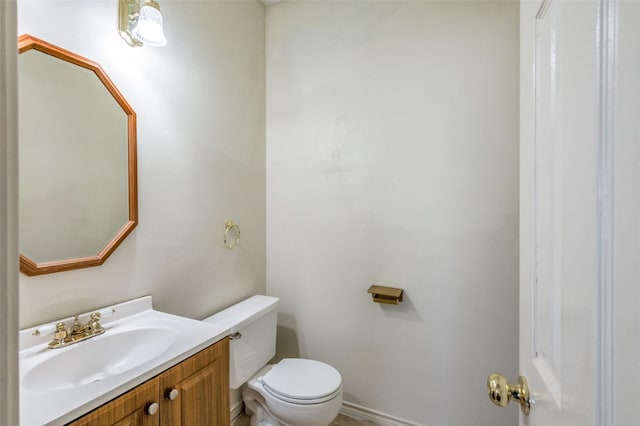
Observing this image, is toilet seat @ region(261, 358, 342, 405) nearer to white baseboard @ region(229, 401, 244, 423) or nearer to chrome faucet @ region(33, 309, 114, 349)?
white baseboard @ region(229, 401, 244, 423)

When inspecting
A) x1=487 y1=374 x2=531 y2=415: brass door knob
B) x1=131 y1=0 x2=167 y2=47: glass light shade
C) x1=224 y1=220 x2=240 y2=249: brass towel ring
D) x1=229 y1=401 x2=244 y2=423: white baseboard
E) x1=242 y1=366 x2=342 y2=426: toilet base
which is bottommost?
x1=229 y1=401 x2=244 y2=423: white baseboard

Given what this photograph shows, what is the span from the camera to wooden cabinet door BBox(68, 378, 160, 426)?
0.76 metres

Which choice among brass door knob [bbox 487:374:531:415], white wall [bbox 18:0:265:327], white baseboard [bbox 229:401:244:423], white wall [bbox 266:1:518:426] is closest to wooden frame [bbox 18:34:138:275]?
white wall [bbox 18:0:265:327]

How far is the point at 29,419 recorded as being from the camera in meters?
0.68

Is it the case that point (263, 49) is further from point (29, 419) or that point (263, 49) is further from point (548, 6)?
point (29, 419)

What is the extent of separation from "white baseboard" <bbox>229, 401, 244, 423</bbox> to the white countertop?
89cm

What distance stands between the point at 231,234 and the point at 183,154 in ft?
1.80

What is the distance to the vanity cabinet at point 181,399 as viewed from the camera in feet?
2.68

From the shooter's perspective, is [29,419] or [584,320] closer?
[584,320]

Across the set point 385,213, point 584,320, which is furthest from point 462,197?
point 584,320

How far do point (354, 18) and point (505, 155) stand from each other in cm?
123

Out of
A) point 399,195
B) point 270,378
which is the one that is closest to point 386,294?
point 399,195

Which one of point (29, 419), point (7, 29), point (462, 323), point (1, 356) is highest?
point (7, 29)

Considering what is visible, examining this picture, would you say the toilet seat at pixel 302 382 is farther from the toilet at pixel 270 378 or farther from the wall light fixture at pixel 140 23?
the wall light fixture at pixel 140 23
